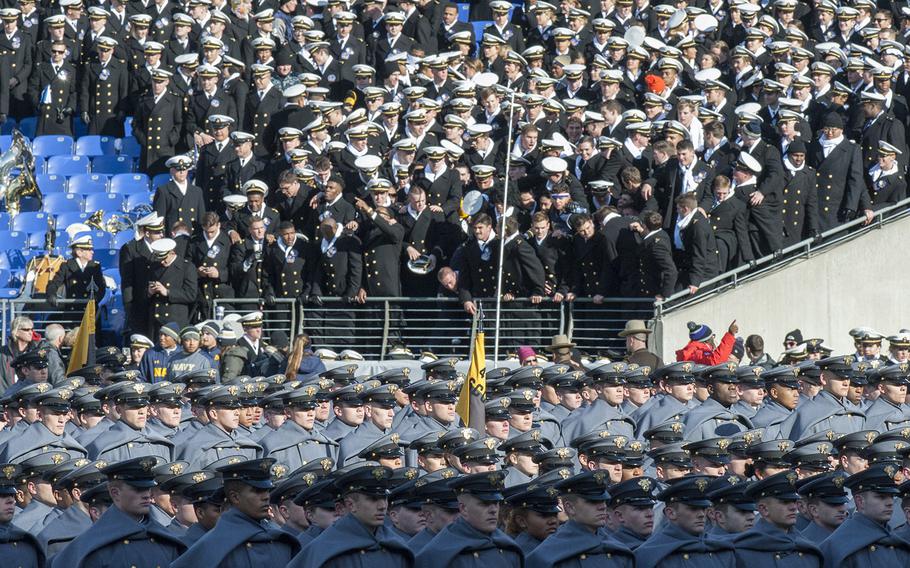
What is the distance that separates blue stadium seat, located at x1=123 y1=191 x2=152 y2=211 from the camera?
27094 mm

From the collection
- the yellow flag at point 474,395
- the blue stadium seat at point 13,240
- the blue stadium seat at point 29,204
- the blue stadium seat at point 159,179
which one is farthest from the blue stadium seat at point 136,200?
the yellow flag at point 474,395

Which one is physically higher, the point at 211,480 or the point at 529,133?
the point at 529,133

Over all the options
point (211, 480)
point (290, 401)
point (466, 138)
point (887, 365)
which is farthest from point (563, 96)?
point (211, 480)

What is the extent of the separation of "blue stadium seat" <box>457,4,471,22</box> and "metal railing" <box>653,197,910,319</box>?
8.93 metres

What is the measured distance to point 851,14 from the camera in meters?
27.6

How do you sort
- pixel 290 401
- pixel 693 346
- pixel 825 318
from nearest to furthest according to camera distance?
pixel 290 401
pixel 693 346
pixel 825 318

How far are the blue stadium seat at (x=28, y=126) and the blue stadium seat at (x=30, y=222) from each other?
2540 mm

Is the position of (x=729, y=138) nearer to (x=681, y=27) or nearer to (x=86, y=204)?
(x=681, y=27)

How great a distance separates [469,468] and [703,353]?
7.06m

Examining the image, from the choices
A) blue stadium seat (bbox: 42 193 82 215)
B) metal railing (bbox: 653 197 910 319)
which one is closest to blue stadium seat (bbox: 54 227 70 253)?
blue stadium seat (bbox: 42 193 82 215)

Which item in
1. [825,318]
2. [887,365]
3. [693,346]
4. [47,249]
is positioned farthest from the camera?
[47,249]

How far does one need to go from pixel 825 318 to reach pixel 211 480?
12962 mm

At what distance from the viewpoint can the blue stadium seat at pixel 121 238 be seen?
26.5 metres

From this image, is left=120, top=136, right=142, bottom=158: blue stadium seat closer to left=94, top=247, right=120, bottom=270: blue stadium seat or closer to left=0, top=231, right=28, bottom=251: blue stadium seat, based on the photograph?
left=0, top=231, right=28, bottom=251: blue stadium seat
